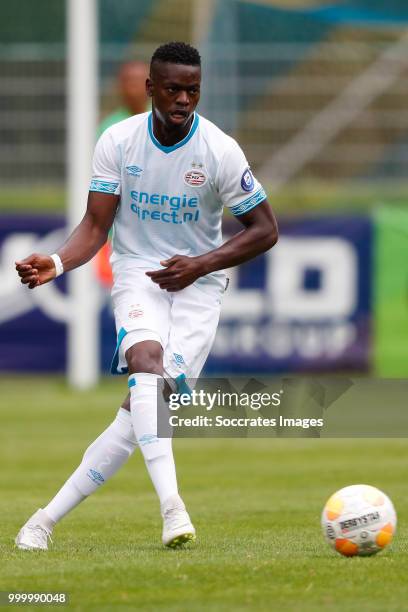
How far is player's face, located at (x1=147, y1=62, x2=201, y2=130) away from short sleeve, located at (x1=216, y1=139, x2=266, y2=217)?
11.2 inches

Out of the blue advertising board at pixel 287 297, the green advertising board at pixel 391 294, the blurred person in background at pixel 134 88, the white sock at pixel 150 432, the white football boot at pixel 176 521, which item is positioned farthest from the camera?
the blue advertising board at pixel 287 297

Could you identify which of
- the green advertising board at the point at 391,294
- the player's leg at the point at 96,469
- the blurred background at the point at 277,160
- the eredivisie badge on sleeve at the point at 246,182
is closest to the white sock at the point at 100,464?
the player's leg at the point at 96,469

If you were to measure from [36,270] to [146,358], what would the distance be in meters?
0.66

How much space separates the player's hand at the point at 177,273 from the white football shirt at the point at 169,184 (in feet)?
0.62

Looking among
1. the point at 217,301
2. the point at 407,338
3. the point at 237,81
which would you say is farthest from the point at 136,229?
the point at 237,81

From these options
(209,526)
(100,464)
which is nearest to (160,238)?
(100,464)

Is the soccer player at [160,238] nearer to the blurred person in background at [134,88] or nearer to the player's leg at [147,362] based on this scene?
the player's leg at [147,362]

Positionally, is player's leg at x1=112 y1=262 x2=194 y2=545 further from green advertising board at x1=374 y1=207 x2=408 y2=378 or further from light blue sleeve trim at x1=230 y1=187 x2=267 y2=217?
green advertising board at x1=374 y1=207 x2=408 y2=378

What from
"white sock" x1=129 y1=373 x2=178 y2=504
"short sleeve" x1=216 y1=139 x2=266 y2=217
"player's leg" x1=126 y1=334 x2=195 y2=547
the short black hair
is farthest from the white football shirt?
"white sock" x1=129 y1=373 x2=178 y2=504

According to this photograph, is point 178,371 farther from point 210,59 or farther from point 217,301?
point 210,59

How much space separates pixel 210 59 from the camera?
1866 centimetres

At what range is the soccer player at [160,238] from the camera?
666 cm

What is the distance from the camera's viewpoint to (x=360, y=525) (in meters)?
6.25

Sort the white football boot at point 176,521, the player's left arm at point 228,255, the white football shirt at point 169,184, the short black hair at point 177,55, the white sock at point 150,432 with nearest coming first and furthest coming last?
1. the white football boot at point 176,521
2. the white sock at point 150,432
3. the short black hair at point 177,55
4. the player's left arm at point 228,255
5. the white football shirt at point 169,184
